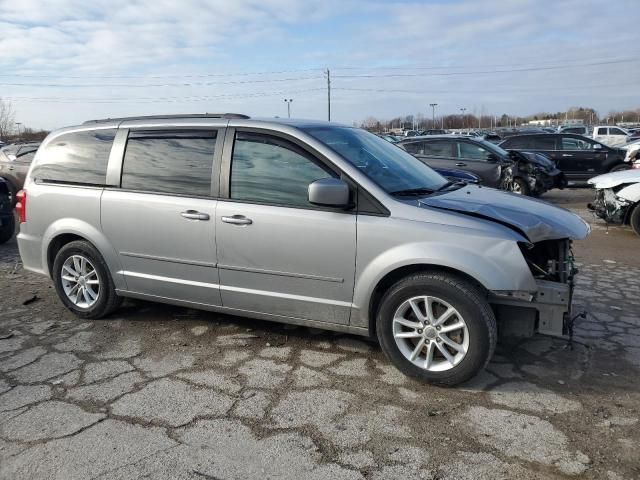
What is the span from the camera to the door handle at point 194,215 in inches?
168

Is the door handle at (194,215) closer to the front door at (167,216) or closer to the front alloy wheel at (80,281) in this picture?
the front door at (167,216)

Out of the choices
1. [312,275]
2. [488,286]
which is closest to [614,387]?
[488,286]

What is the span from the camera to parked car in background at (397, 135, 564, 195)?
1259 cm

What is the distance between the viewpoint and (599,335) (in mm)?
4559

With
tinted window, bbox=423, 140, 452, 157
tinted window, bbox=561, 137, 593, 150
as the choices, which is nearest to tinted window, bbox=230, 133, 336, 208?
tinted window, bbox=423, 140, 452, 157

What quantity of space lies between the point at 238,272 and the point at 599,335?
9.94 feet

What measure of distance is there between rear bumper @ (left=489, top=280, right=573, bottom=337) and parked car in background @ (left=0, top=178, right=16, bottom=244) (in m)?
8.10

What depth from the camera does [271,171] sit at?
13.6 ft

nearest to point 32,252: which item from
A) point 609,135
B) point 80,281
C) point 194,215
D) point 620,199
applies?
point 80,281

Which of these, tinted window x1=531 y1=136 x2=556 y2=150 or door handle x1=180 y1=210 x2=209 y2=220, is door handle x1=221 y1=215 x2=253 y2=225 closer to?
door handle x1=180 y1=210 x2=209 y2=220

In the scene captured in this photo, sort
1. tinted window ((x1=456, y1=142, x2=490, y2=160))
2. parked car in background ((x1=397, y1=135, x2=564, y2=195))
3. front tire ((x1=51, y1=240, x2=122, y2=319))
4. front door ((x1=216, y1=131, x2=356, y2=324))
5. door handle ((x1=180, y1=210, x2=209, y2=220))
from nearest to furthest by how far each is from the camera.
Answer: front door ((x1=216, y1=131, x2=356, y2=324)) → door handle ((x1=180, y1=210, x2=209, y2=220)) → front tire ((x1=51, y1=240, x2=122, y2=319)) → parked car in background ((x1=397, y1=135, x2=564, y2=195)) → tinted window ((x1=456, y1=142, x2=490, y2=160))

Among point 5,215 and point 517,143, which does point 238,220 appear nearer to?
point 5,215

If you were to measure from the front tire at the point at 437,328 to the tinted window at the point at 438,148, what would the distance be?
9980mm

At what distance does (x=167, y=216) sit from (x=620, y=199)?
7.52m
